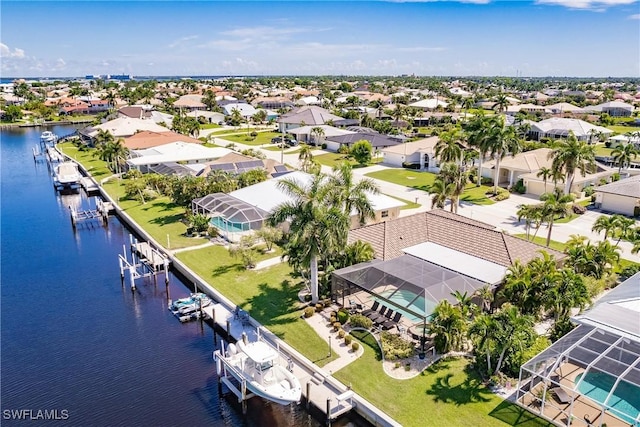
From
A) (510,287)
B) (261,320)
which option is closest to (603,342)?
(510,287)

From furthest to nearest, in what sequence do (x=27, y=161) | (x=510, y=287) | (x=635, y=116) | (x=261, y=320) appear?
(x=635, y=116) → (x=27, y=161) → (x=261, y=320) → (x=510, y=287)

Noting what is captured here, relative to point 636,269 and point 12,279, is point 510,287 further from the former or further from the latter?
point 12,279

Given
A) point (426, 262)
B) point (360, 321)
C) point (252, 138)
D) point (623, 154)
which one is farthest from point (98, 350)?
point (252, 138)

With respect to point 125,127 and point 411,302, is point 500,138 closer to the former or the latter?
point 411,302

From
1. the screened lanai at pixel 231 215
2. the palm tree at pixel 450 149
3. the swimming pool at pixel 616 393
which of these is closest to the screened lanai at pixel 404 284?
the swimming pool at pixel 616 393

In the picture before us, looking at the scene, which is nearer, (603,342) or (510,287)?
(603,342)

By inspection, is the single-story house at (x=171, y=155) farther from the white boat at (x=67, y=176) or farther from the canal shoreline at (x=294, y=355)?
the canal shoreline at (x=294, y=355)
